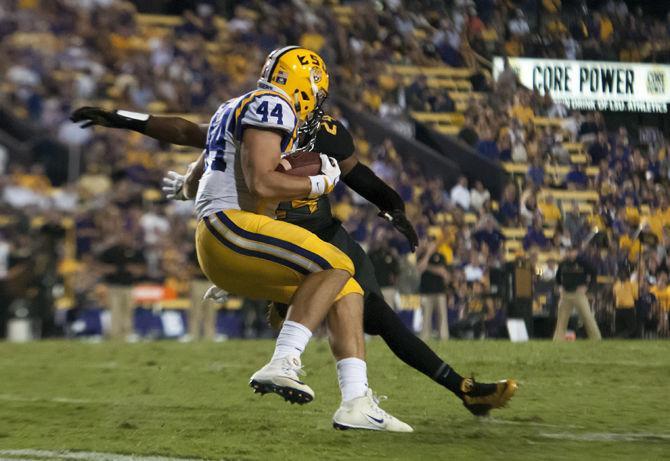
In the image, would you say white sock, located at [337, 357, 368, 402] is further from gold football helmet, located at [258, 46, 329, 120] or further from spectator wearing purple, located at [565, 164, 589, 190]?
spectator wearing purple, located at [565, 164, 589, 190]

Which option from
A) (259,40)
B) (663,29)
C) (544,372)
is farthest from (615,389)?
(663,29)

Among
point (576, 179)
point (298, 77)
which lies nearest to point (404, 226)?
point (298, 77)

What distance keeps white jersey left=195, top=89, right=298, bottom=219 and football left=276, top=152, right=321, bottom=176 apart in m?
0.14

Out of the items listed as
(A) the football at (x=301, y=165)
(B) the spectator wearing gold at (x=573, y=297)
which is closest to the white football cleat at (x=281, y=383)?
(A) the football at (x=301, y=165)

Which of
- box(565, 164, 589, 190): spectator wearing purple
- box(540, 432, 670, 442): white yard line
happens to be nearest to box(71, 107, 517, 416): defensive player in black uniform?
box(540, 432, 670, 442): white yard line

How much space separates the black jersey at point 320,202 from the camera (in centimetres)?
538

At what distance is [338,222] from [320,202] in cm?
14

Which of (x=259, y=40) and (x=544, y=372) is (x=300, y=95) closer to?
(x=544, y=372)

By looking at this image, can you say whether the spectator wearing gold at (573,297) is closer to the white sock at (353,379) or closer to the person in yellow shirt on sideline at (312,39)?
the person in yellow shirt on sideline at (312,39)

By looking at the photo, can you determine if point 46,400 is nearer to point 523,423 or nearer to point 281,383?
point 281,383

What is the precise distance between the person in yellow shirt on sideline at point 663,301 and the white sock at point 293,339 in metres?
12.2

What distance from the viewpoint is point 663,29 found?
2192 centimetres

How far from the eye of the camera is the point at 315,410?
18.3ft

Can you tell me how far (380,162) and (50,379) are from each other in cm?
1023
